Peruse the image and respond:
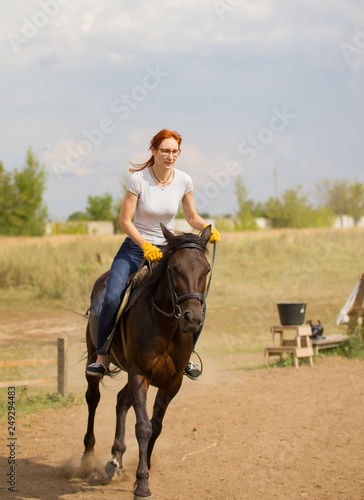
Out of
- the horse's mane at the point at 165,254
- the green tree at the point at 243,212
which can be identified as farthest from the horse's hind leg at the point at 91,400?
the green tree at the point at 243,212

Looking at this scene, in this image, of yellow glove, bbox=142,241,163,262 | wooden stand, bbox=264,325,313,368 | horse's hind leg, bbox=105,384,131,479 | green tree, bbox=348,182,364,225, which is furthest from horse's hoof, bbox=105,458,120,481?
green tree, bbox=348,182,364,225

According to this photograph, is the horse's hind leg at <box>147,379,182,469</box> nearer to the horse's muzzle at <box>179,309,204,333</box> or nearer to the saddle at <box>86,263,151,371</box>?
the saddle at <box>86,263,151,371</box>

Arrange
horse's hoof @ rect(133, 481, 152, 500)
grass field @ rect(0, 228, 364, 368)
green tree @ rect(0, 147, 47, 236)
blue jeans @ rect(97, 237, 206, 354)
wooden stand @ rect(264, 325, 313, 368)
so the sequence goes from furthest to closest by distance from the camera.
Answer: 1. green tree @ rect(0, 147, 47, 236)
2. grass field @ rect(0, 228, 364, 368)
3. wooden stand @ rect(264, 325, 313, 368)
4. blue jeans @ rect(97, 237, 206, 354)
5. horse's hoof @ rect(133, 481, 152, 500)

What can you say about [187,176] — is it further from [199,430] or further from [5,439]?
[5,439]

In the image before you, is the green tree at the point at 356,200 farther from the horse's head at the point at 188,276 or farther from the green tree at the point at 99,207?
the horse's head at the point at 188,276

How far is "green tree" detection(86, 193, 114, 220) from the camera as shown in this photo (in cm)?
6000

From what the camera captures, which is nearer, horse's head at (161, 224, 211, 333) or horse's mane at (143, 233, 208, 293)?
horse's head at (161, 224, 211, 333)

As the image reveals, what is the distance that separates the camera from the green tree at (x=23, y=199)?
38.1 meters

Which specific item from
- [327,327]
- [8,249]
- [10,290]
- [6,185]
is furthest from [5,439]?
[6,185]

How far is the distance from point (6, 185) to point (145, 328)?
1402 inches

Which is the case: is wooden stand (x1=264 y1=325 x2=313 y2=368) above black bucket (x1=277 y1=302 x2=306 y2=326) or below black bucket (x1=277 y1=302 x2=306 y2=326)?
below

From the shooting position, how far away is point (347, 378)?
10.2 meters

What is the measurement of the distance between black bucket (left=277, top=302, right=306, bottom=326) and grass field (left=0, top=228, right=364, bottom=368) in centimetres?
145

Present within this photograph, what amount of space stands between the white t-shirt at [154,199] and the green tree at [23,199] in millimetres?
33616
